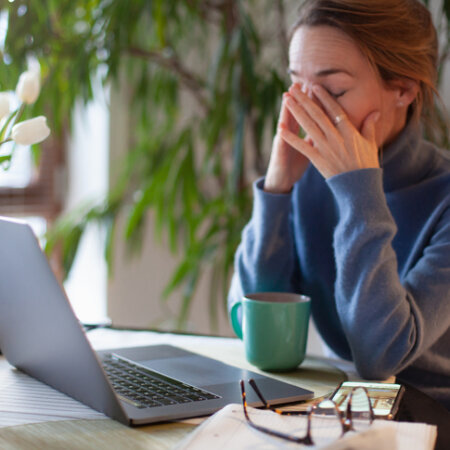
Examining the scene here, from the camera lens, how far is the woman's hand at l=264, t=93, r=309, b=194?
3.71ft

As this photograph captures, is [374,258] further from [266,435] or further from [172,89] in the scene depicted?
[172,89]

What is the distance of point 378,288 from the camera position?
3.02ft

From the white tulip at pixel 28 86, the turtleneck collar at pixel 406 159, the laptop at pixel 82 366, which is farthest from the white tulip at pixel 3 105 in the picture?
the turtleneck collar at pixel 406 159

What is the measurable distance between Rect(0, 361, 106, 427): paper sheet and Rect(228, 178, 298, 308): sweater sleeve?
0.41 m

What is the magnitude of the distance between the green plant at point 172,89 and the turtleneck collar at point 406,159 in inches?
20.8

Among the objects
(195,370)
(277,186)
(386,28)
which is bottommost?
(195,370)

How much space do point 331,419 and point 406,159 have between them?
61 centimetres

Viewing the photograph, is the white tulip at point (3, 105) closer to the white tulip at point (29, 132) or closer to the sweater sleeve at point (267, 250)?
the white tulip at point (29, 132)

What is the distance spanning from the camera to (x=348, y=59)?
3.48 feet

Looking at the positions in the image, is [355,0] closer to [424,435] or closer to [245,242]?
[245,242]

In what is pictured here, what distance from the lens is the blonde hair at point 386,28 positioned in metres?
1.07

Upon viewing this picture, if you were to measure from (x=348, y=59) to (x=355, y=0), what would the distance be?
4.0 inches

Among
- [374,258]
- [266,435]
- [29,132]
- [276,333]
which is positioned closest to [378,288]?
[374,258]

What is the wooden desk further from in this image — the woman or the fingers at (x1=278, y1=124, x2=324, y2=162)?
the fingers at (x1=278, y1=124, x2=324, y2=162)
